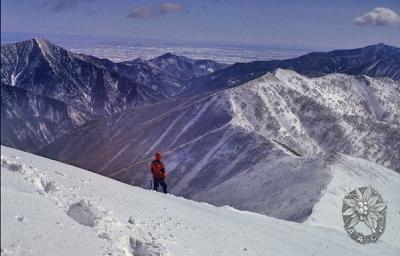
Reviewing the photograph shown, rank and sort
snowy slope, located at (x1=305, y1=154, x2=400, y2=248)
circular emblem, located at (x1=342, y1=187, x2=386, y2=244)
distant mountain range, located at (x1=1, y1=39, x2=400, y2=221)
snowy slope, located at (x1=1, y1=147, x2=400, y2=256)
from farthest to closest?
distant mountain range, located at (x1=1, y1=39, x2=400, y2=221) < snowy slope, located at (x1=305, y1=154, x2=400, y2=248) < circular emblem, located at (x1=342, y1=187, x2=386, y2=244) < snowy slope, located at (x1=1, y1=147, x2=400, y2=256)

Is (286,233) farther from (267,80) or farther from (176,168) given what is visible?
(267,80)

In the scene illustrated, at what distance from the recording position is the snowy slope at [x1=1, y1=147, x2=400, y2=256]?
11.5 m

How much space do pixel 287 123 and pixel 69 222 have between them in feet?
430

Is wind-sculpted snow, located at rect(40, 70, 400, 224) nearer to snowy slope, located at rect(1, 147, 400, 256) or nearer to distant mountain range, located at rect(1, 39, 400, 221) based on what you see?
distant mountain range, located at rect(1, 39, 400, 221)

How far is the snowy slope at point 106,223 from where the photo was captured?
11.5 metres

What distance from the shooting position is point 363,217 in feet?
108

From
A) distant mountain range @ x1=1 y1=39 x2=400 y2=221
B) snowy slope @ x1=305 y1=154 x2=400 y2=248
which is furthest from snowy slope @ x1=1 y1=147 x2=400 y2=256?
distant mountain range @ x1=1 y1=39 x2=400 y2=221

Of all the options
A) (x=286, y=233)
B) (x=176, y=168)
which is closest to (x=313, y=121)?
(x=176, y=168)

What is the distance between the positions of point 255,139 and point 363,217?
247ft

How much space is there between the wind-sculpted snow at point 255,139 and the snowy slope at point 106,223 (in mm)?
29306

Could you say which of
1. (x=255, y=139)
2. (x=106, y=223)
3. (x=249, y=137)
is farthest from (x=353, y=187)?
(x=249, y=137)

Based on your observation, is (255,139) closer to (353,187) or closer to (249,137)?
(249,137)

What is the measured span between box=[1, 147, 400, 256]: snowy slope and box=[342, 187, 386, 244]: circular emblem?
5.07 metres

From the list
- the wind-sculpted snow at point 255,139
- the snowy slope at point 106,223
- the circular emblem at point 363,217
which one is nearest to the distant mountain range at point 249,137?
the wind-sculpted snow at point 255,139
